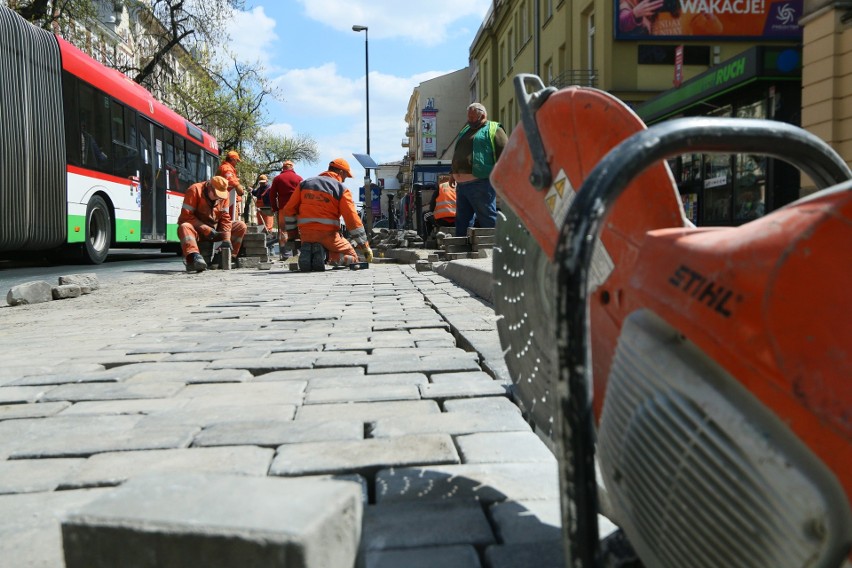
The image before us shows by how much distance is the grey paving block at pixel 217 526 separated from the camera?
Result: 1.08m

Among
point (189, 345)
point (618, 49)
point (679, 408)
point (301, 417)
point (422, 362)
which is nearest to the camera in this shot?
point (679, 408)

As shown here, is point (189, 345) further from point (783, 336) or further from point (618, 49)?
point (618, 49)

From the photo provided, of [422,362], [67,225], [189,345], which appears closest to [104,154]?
[67,225]

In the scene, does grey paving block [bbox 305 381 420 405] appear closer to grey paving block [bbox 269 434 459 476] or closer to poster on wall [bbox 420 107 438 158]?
grey paving block [bbox 269 434 459 476]

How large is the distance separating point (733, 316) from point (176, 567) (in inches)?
34.8

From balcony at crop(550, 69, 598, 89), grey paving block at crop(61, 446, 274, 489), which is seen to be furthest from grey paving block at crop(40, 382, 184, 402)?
balcony at crop(550, 69, 598, 89)

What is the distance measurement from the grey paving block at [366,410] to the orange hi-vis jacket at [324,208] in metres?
8.26

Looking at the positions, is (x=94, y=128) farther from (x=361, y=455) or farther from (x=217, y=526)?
(x=217, y=526)

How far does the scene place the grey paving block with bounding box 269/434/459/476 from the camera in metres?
2.08

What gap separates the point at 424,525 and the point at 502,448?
59 cm

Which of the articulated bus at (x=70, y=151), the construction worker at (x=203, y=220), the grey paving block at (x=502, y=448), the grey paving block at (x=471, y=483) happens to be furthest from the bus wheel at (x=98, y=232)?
the grey paving block at (x=471, y=483)

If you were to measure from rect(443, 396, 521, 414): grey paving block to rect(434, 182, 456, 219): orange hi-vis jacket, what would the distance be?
1320cm

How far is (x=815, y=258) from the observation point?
0.91 metres

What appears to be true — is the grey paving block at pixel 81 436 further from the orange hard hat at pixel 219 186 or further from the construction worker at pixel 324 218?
the orange hard hat at pixel 219 186
